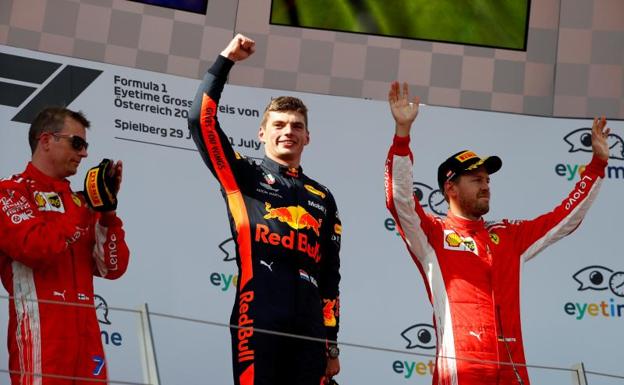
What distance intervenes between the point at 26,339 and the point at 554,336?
2.47 meters

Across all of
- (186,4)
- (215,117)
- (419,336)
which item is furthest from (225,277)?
(215,117)

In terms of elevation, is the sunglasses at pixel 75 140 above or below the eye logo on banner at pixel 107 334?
above

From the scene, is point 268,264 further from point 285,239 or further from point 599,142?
point 599,142

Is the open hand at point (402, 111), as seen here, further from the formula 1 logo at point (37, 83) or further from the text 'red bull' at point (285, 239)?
the formula 1 logo at point (37, 83)

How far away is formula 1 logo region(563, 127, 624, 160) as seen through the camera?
16.7ft

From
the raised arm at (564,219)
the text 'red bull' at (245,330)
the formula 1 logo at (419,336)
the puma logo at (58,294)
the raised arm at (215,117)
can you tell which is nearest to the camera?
the text 'red bull' at (245,330)

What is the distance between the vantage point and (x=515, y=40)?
17.6 feet

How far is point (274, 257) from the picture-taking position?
3273mm

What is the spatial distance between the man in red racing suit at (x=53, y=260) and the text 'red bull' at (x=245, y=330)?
1.29 feet

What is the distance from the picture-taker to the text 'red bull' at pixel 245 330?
3.15m

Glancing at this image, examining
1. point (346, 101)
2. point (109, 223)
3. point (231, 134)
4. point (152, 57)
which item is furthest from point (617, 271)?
point (109, 223)

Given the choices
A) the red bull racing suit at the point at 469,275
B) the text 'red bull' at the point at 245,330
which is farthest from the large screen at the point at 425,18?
the text 'red bull' at the point at 245,330

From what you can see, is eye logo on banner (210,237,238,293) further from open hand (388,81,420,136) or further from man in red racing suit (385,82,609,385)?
open hand (388,81,420,136)

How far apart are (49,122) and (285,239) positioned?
0.80 metres
